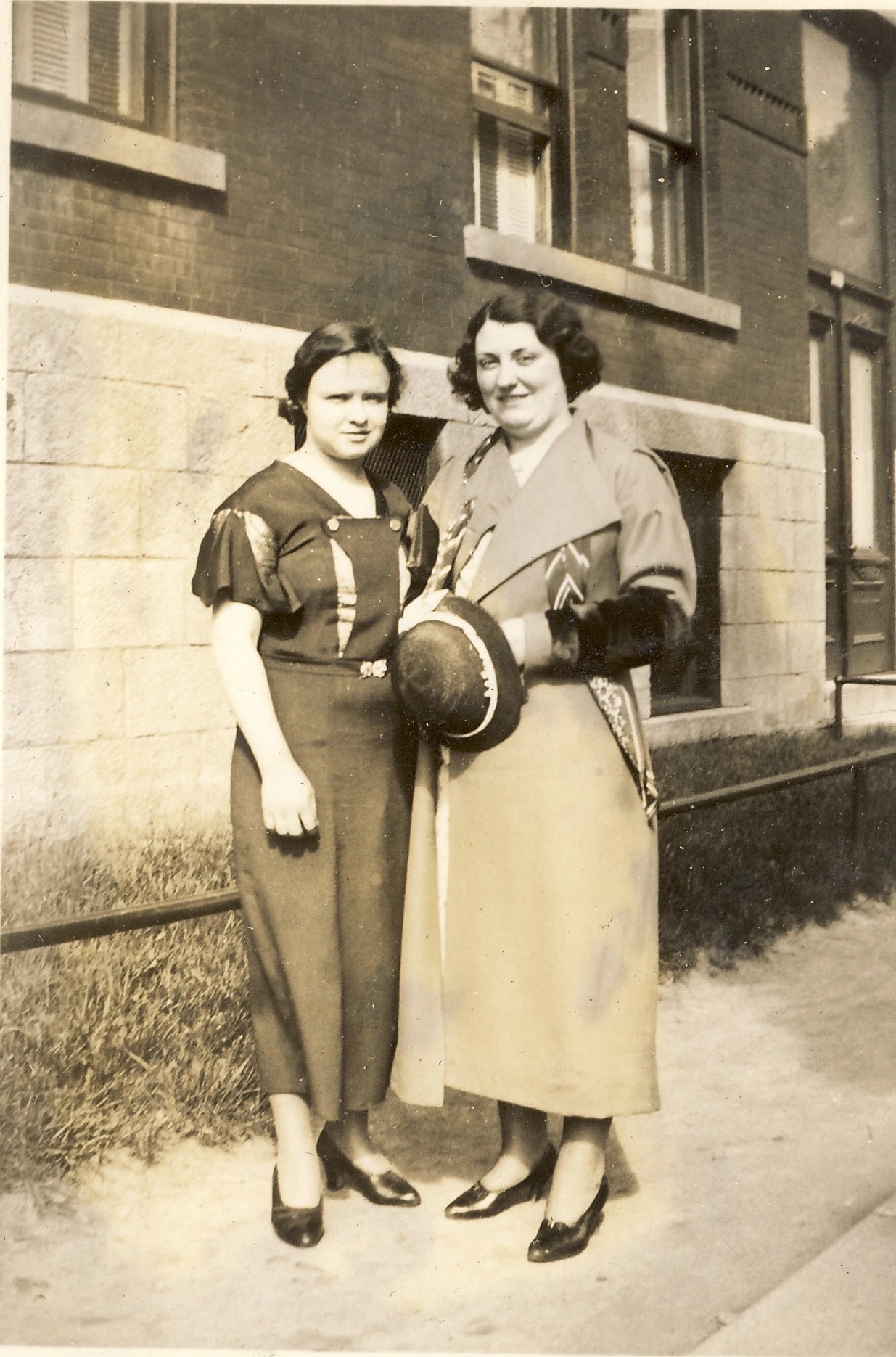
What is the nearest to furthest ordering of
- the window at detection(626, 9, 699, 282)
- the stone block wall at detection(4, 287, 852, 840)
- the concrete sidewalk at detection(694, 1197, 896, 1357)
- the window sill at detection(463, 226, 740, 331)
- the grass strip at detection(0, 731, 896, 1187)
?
the concrete sidewalk at detection(694, 1197, 896, 1357) → the grass strip at detection(0, 731, 896, 1187) → the stone block wall at detection(4, 287, 852, 840) → the window sill at detection(463, 226, 740, 331) → the window at detection(626, 9, 699, 282)

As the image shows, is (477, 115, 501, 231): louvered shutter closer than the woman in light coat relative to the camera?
No

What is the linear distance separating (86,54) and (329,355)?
108cm

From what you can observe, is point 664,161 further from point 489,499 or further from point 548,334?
point 489,499

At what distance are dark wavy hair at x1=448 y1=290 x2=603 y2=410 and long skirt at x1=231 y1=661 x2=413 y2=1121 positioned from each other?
688 mm

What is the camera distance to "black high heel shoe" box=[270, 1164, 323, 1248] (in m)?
2.24

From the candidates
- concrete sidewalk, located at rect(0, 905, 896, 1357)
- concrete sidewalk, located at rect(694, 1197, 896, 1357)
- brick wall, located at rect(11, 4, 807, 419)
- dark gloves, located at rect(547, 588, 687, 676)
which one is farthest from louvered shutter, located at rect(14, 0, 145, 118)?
concrete sidewalk, located at rect(694, 1197, 896, 1357)

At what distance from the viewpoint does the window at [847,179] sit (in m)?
2.99

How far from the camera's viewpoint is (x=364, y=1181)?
238cm

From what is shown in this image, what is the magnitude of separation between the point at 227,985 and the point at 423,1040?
578 millimetres

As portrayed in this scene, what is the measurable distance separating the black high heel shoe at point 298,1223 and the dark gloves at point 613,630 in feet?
3.84

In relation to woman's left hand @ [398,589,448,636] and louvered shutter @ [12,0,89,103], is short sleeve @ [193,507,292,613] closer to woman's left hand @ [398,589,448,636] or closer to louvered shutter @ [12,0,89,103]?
woman's left hand @ [398,589,448,636]

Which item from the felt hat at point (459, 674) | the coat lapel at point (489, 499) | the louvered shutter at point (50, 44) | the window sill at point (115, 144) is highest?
the louvered shutter at point (50, 44)

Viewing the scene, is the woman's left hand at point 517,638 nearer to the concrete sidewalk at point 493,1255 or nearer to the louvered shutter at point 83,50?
the concrete sidewalk at point 493,1255

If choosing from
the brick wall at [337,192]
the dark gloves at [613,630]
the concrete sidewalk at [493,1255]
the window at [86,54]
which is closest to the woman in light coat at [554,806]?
the dark gloves at [613,630]
